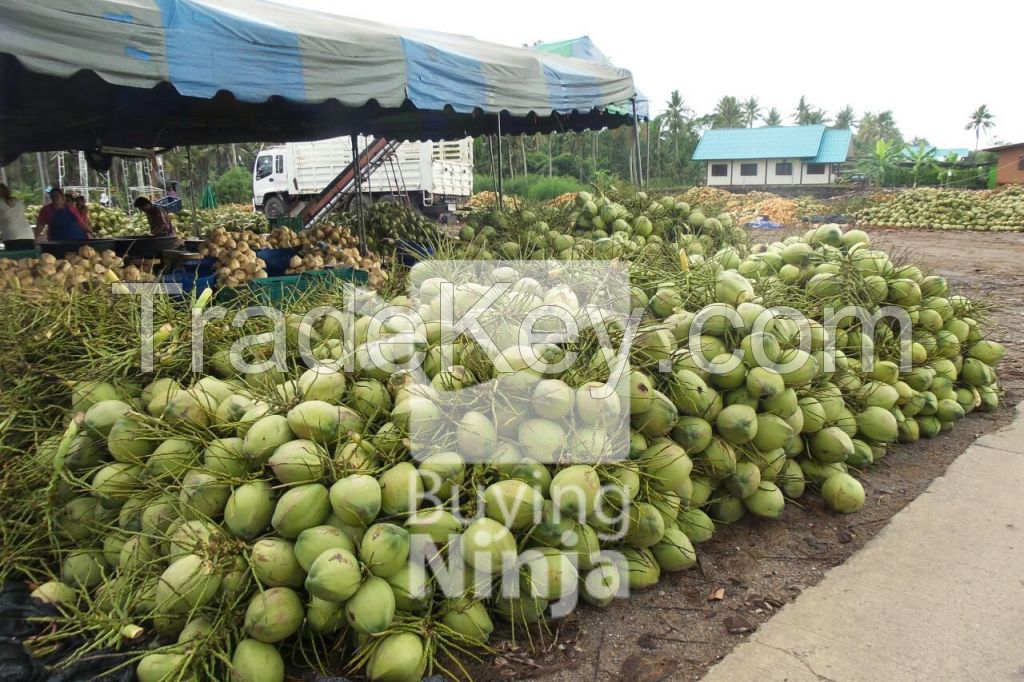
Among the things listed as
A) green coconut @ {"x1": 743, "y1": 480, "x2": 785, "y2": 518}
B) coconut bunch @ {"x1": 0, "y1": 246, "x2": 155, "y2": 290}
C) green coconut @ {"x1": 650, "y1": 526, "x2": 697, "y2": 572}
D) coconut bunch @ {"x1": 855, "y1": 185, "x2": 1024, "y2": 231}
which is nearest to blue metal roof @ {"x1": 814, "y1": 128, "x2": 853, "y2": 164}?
coconut bunch @ {"x1": 855, "y1": 185, "x2": 1024, "y2": 231}

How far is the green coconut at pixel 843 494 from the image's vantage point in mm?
2787

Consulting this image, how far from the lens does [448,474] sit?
6.27 ft

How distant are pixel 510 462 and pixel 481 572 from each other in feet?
1.05

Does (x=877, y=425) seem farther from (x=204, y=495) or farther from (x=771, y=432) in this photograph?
(x=204, y=495)

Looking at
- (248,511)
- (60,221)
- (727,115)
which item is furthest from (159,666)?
(727,115)

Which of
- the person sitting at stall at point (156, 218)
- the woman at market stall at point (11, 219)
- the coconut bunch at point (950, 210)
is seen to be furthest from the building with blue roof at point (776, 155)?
the woman at market stall at point (11, 219)

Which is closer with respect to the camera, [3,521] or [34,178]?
[3,521]

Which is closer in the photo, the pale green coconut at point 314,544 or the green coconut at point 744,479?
the pale green coconut at point 314,544

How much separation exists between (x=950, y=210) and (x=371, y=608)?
21629 mm

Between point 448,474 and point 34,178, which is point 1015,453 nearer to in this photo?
point 448,474

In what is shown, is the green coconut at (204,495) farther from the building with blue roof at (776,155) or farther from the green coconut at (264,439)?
the building with blue roof at (776,155)

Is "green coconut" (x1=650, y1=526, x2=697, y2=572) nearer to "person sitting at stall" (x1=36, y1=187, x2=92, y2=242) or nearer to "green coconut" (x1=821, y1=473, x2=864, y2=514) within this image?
"green coconut" (x1=821, y1=473, x2=864, y2=514)

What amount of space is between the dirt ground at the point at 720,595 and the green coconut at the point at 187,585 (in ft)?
2.48

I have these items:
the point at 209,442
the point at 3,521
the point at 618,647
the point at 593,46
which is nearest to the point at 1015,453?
the point at 618,647
